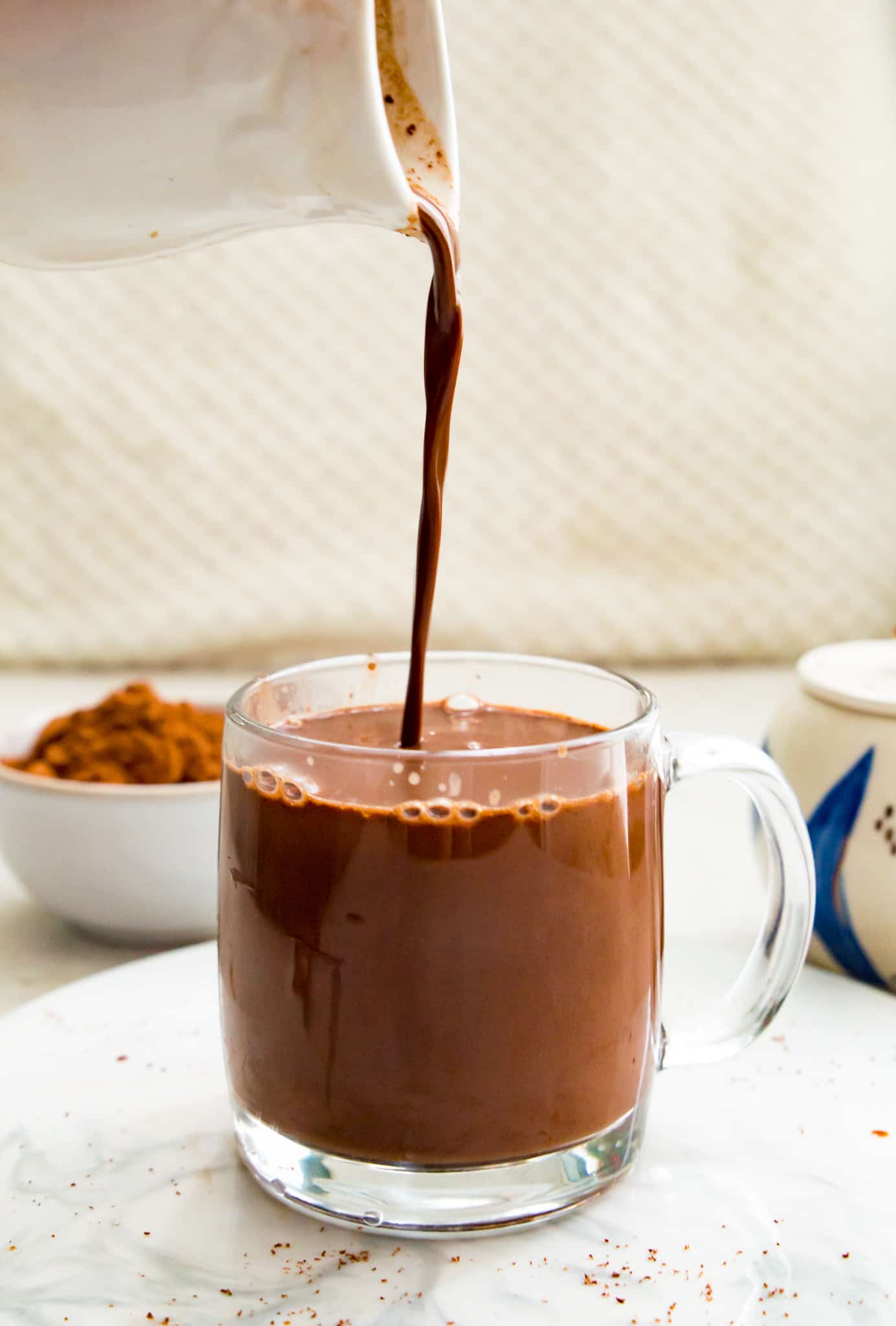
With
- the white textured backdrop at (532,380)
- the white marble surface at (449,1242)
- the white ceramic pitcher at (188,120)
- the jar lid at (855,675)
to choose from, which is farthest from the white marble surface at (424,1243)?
the white textured backdrop at (532,380)

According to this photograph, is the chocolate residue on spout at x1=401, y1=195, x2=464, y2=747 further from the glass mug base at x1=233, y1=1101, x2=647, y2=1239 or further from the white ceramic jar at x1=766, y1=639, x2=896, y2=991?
the white ceramic jar at x1=766, y1=639, x2=896, y2=991

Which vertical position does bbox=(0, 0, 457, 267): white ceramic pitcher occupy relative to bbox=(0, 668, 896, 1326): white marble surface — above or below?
above

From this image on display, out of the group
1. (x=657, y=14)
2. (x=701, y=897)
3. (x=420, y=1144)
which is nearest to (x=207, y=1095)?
(x=420, y=1144)

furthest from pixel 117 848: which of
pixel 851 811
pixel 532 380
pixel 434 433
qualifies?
pixel 532 380

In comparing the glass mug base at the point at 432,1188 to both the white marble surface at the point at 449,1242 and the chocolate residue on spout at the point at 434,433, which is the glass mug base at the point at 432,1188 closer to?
the white marble surface at the point at 449,1242

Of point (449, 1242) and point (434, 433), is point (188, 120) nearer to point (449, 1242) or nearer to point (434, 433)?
point (434, 433)

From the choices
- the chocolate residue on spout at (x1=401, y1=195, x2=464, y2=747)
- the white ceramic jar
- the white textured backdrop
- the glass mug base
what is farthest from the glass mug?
the white textured backdrop
